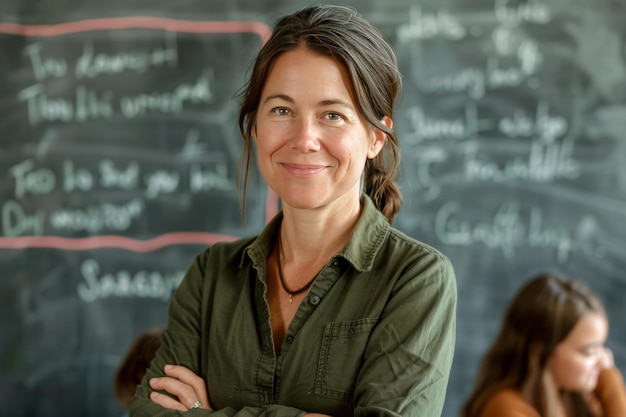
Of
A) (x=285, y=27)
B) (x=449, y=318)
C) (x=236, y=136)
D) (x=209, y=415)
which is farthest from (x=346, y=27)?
(x=236, y=136)

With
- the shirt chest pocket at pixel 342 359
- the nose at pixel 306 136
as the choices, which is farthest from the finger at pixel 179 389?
the nose at pixel 306 136

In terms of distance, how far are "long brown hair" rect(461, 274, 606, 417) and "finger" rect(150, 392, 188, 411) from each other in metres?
1.05

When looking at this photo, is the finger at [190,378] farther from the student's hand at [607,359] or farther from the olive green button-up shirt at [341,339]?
the student's hand at [607,359]

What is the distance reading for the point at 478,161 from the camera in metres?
2.88

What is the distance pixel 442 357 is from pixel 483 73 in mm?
1770

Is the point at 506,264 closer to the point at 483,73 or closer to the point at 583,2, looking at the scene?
the point at 483,73

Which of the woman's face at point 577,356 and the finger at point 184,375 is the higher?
the finger at point 184,375

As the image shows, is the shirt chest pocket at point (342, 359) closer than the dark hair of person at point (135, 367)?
Yes

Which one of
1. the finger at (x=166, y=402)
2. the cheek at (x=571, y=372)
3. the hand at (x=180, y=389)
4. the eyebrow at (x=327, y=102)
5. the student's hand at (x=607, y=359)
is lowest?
the student's hand at (x=607, y=359)

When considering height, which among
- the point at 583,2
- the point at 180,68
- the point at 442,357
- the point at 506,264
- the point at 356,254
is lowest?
the point at 506,264

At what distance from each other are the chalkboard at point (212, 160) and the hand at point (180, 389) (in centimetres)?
143

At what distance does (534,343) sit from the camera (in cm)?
224

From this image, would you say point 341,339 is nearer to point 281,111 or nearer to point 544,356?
point 281,111

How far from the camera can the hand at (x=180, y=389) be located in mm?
1459
